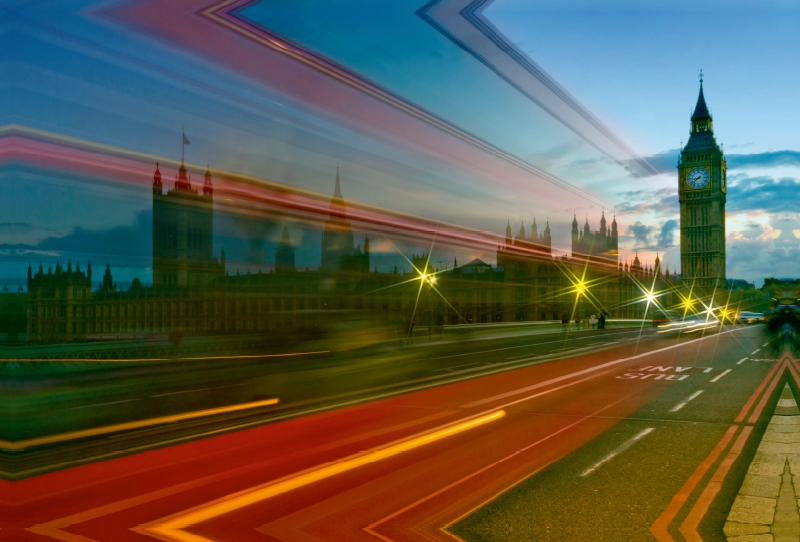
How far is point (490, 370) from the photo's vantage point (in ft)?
66.3

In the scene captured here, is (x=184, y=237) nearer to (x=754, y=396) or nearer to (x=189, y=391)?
(x=189, y=391)

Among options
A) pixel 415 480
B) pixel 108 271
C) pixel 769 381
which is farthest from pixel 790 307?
pixel 108 271

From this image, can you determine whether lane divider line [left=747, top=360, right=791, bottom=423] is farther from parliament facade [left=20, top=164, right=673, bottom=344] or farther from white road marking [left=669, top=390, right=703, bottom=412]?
parliament facade [left=20, top=164, right=673, bottom=344]

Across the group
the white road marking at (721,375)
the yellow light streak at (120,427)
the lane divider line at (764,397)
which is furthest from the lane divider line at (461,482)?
the white road marking at (721,375)

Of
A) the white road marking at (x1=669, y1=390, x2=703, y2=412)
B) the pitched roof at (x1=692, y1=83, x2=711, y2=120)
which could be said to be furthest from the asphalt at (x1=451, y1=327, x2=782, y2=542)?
the pitched roof at (x1=692, y1=83, x2=711, y2=120)

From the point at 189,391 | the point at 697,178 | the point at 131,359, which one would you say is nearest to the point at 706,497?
the point at 189,391

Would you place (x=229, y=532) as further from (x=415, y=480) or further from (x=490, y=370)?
(x=490, y=370)

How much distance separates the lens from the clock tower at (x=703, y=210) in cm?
15638

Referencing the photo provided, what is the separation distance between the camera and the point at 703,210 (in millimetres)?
159500

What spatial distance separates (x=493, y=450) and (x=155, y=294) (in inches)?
409

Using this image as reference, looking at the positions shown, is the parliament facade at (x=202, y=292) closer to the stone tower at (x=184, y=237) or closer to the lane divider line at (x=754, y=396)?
the stone tower at (x=184, y=237)

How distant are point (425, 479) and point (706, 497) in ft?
10.3

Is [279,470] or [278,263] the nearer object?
[279,470]

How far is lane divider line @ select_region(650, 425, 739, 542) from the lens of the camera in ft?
18.1
